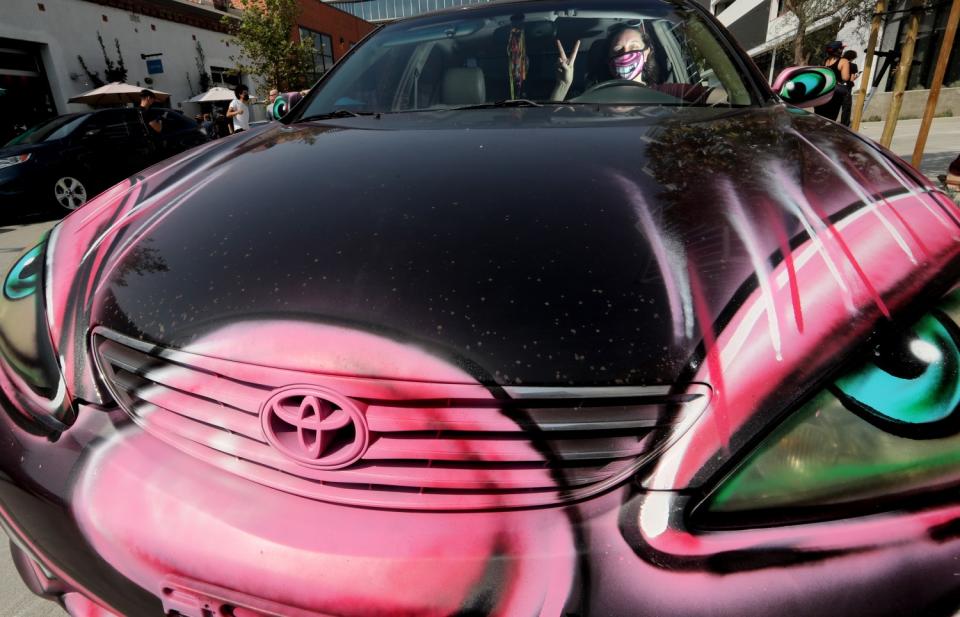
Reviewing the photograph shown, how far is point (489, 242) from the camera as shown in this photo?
908 mm

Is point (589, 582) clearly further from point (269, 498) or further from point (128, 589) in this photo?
point (128, 589)

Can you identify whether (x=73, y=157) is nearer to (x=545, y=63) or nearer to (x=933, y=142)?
(x=545, y=63)

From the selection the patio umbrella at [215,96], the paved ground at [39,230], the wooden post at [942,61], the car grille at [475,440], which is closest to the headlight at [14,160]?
the paved ground at [39,230]

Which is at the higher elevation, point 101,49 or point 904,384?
point 101,49

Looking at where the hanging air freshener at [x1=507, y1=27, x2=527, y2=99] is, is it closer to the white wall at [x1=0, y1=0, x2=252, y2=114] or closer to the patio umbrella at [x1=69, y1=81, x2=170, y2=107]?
the patio umbrella at [x1=69, y1=81, x2=170, y2=107]

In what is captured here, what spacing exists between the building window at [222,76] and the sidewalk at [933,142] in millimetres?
20544

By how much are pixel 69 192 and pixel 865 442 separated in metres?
9.14

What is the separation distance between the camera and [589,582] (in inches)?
27.7

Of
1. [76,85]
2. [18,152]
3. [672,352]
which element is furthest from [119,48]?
[672,352]

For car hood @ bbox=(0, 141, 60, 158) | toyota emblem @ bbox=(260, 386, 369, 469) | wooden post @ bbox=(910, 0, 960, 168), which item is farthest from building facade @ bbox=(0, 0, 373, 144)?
toyota emblem @ bbox=(260, 386, 369, 469)

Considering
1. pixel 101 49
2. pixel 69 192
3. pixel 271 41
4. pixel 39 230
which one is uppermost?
pixel 271 41

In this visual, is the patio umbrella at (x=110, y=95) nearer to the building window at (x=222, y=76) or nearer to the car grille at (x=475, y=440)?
the building window at (x=222, y=76)

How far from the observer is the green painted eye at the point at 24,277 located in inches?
45.3

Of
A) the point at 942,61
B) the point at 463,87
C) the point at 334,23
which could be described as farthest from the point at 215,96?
the point at 463,87
